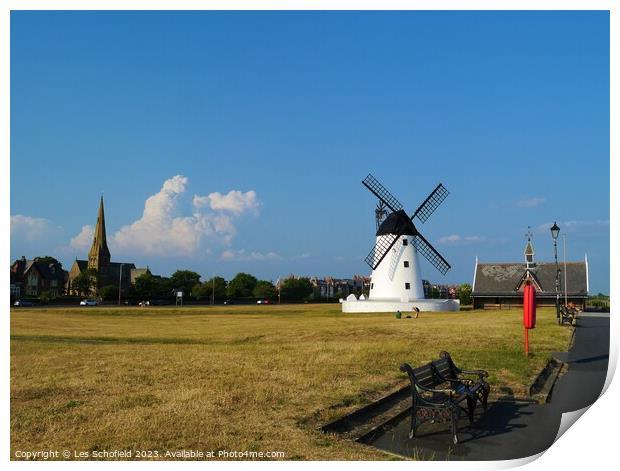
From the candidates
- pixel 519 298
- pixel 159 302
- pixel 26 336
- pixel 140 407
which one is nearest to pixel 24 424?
pixel 140 407

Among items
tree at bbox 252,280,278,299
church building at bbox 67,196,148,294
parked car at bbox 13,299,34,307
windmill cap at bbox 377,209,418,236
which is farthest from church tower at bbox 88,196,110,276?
windmill cap at bbox 377,209,418,236

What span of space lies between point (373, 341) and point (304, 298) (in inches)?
3810

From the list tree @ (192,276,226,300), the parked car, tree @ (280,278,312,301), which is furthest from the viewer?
tree @ (280,278,312,301)

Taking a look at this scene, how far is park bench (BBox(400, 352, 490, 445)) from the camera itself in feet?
29.1

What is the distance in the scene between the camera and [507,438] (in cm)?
905

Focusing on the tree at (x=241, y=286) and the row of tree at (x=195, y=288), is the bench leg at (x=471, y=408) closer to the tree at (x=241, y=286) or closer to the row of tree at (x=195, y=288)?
the row of tree at (x=195, y=288)

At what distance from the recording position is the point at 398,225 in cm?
5653

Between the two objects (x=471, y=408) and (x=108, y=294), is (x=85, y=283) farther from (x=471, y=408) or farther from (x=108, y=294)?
(x=471, y=408)

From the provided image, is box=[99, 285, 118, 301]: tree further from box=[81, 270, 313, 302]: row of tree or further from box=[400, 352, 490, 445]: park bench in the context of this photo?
box=[400, 352, 490, 445]: park bench

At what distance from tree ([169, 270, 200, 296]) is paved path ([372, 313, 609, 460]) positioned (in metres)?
98.6

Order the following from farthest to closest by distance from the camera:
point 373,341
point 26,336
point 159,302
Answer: point 159,302, point 26,336, point 373,341

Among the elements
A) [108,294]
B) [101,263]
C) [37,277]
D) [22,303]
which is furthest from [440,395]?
[101,263]
